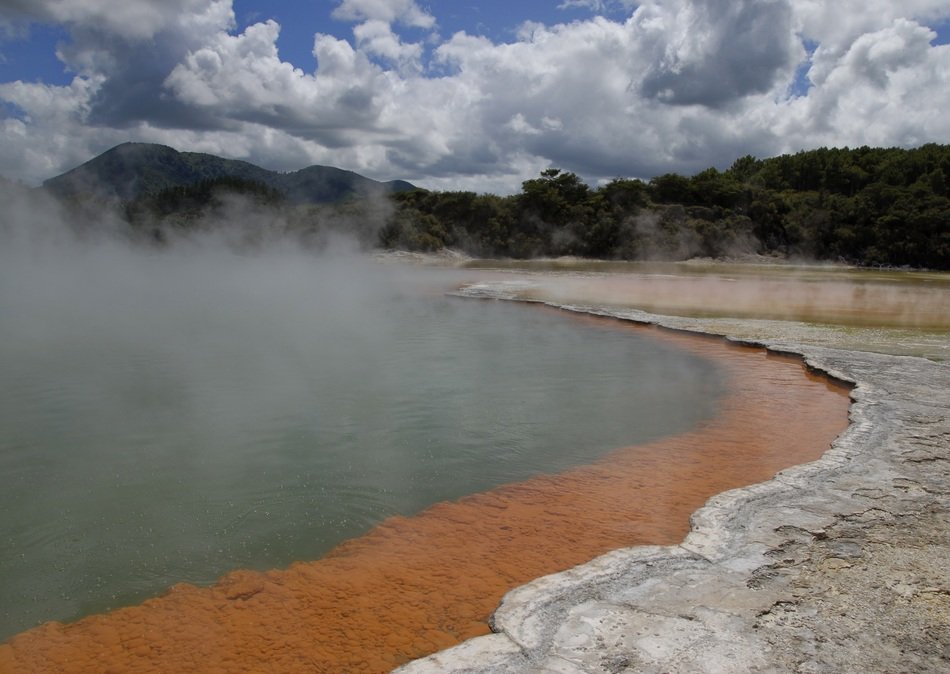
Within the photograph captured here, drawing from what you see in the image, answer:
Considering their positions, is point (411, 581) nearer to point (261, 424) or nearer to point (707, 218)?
point (261, 424)

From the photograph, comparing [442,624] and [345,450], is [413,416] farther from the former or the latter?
[442,624]

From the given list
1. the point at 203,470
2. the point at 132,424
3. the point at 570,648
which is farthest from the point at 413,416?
→ the point at 570,648

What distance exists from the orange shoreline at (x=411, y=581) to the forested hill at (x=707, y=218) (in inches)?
1237

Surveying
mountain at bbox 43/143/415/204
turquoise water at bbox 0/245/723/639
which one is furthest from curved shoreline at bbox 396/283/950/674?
mountain at bbox 43/143/415/204

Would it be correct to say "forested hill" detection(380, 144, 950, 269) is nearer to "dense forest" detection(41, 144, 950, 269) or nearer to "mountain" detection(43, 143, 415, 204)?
"dense forest" detection(41, 144, 950, 269)

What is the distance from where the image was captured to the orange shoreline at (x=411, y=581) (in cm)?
270

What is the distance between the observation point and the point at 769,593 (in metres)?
2.77

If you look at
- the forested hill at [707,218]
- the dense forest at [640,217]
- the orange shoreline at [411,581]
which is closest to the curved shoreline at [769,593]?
the orange shoreline at [411,581]

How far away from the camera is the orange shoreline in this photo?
2.70 m

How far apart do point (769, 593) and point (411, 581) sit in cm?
158

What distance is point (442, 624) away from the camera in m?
2.88

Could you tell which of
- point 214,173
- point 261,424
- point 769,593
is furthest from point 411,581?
point 214,173

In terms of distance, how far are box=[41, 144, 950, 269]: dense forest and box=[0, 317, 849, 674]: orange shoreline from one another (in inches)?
1200

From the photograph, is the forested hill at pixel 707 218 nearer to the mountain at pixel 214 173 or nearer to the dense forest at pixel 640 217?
the dense forest at pixel 640 217
